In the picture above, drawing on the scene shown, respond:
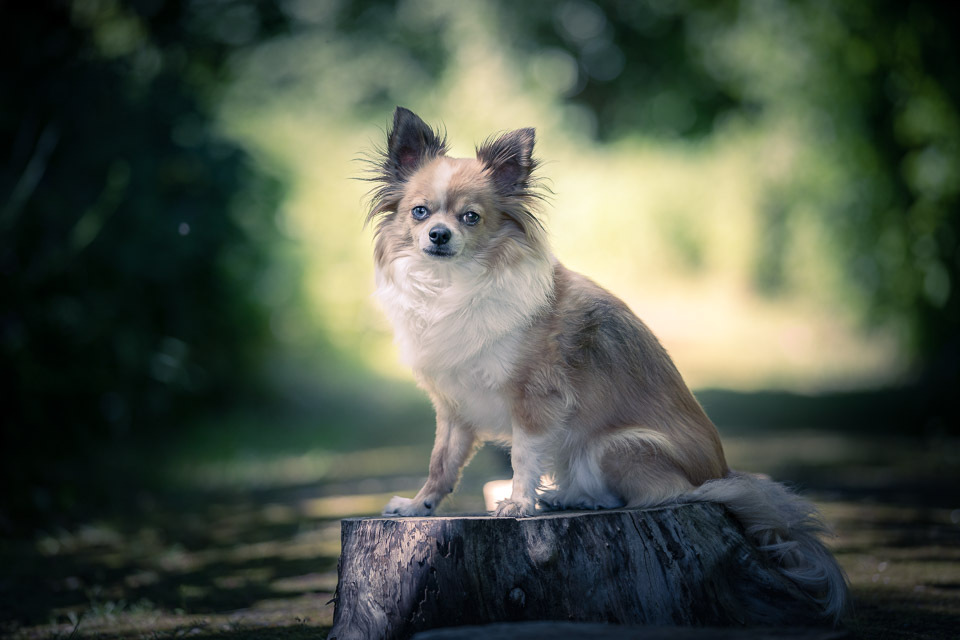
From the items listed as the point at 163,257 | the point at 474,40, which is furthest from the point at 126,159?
the point at 474,40

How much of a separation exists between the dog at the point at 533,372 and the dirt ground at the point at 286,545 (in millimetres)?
390

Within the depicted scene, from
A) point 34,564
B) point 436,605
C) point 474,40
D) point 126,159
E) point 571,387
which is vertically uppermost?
point 474,40

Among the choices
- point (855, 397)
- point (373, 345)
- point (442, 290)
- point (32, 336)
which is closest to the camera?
point (442, 290)

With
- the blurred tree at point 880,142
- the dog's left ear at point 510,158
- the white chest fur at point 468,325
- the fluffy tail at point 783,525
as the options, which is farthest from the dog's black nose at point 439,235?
the blurred tree at point 880,142

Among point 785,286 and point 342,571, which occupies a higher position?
point 785,286

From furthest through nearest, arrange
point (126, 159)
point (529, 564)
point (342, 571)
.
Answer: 1. point (126, 159)
2. point (342, 571)
3. point (529, 564)

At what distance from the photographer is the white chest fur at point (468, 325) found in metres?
3.16

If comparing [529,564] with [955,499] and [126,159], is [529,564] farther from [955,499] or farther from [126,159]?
[126,159]

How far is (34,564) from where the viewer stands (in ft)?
16.8

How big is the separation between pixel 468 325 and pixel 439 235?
35 cm

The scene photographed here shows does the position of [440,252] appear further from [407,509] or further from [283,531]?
[283,531]

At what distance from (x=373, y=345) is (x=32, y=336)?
894cm

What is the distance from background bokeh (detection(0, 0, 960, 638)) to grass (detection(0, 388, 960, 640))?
0.11ft

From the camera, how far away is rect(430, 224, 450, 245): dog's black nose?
127 inches
